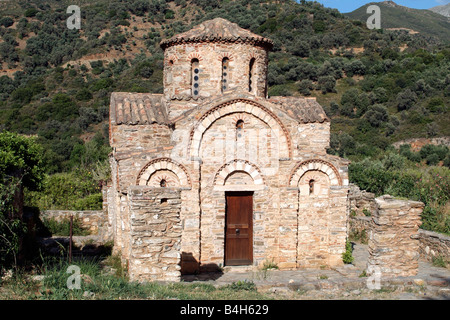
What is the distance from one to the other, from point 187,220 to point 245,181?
1.93 metres

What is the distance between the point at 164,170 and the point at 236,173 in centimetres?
198

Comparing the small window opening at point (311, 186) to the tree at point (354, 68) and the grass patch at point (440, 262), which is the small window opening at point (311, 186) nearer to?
the grass patch at point (440, 262)

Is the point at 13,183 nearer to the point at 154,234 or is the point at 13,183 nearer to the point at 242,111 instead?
the point at 154,234

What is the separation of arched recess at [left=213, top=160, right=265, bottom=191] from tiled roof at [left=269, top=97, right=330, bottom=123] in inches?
75.4

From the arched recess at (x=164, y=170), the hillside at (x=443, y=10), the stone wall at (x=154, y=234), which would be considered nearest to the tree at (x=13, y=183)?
the stone wall at (x=154, y=234)

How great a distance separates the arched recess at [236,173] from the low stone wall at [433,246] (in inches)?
212

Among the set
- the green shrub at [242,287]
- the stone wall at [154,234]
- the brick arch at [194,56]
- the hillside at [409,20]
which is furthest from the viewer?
the hillside at [409,20]

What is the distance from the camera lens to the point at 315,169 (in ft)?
39.3

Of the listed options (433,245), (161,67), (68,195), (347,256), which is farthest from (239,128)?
(161,67)

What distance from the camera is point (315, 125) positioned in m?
12.8

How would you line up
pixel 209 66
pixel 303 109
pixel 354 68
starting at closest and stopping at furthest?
pixel 209 66
pixel 303 109
pixel 354 68

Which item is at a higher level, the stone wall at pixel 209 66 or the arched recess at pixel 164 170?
the stone wall at pixel 209 66

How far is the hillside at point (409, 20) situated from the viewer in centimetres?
6919
